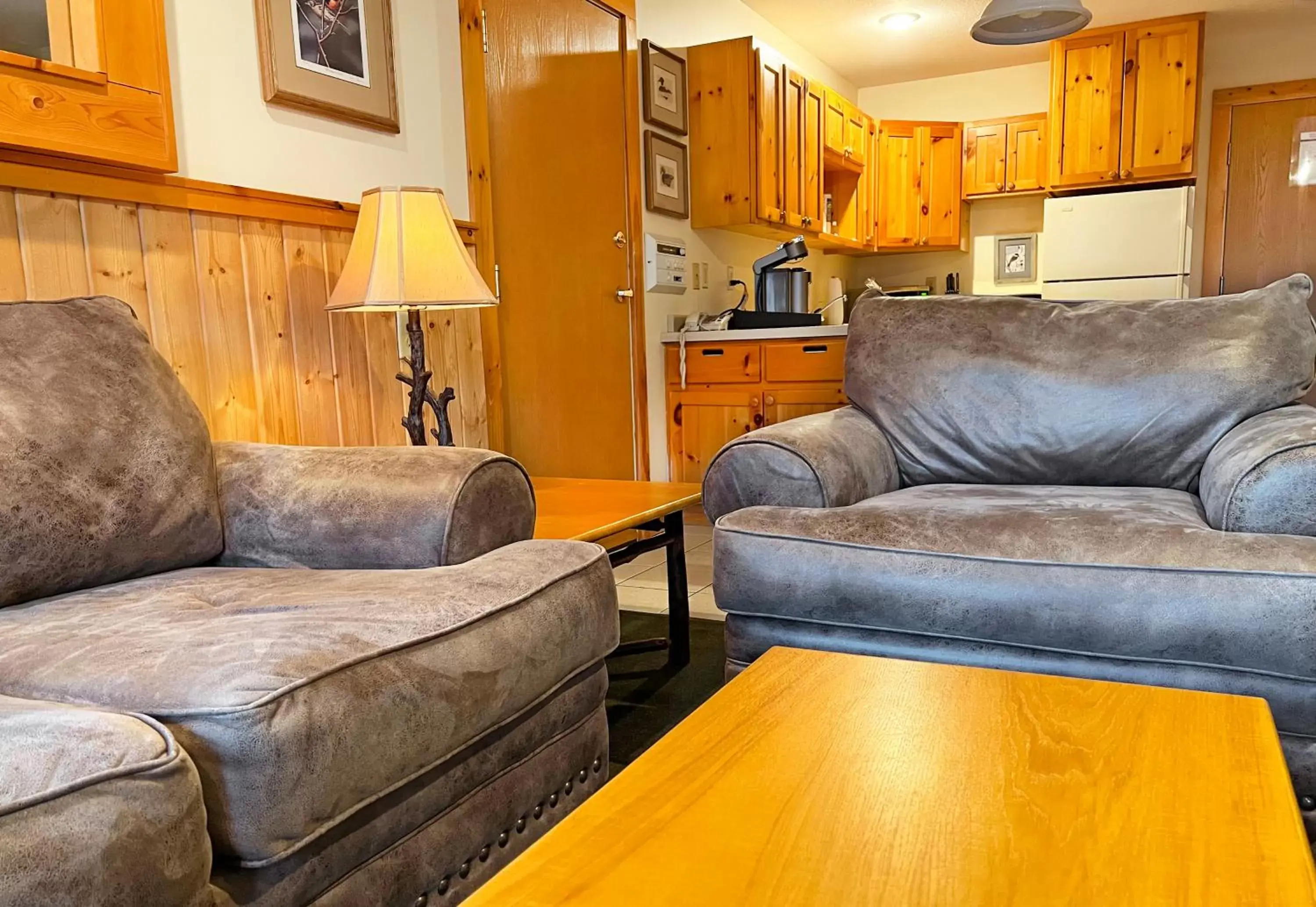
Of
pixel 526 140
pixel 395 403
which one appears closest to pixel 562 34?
pixel 526 140

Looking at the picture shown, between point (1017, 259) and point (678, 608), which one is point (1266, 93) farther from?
point (678, 608)

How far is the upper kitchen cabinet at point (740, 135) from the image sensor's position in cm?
384

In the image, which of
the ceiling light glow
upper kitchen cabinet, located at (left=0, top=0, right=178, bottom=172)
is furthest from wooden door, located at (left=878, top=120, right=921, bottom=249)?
upper kitchen cabinet, located at (left=0, top=0, right=178, bottom=172)

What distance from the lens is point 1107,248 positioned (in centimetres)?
471

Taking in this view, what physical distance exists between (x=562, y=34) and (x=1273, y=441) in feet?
8.66

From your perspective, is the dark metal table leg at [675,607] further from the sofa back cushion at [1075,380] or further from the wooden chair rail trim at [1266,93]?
the wooden chair rail trim at [1266,93]

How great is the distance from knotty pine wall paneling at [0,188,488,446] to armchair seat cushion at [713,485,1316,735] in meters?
1.15

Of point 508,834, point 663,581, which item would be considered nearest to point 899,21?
point 663,581

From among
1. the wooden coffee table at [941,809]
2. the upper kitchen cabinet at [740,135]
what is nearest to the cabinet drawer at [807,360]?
the upper kitchen cabinet at [740,135]

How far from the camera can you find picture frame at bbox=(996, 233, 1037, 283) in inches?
220

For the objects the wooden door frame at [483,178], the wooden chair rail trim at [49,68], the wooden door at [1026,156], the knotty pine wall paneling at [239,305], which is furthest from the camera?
the wooden door at [1026,156]

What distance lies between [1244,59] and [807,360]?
132 inches

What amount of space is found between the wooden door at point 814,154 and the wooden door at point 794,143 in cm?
2

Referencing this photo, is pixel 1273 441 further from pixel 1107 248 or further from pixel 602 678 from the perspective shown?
pixel 1107 248
